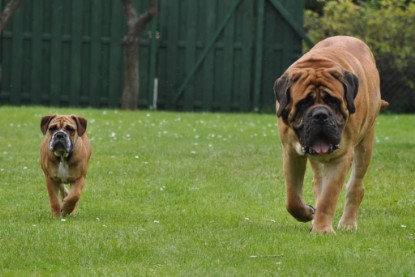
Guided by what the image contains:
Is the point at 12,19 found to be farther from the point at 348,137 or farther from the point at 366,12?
the point at 348,137

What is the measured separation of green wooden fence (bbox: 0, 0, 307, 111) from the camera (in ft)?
80.6

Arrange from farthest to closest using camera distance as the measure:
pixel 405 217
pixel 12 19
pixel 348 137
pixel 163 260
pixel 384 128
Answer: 1. pixel 12 19
2. pixel 384 128
3. pixel 405 217
4. pixel 348 137
5. pixel 163 260

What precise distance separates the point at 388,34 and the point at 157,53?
5.10 metres

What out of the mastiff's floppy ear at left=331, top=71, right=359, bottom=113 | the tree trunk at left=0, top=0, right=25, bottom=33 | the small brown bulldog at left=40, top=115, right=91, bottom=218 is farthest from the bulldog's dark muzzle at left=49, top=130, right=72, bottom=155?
the tree trunk at left=0, top=0, right=25, bottom=33

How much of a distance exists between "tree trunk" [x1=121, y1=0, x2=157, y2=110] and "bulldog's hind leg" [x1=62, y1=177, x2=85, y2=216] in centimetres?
1360

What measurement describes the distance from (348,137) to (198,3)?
1651 cm

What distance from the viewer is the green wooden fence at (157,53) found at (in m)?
24.6

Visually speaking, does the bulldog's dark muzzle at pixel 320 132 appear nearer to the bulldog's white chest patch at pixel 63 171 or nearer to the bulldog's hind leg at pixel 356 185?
the bulldog's hind leg at pixel 356 185

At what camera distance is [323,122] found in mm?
8117

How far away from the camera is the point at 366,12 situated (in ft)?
82.1

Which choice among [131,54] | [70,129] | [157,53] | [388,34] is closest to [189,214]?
[70,129]

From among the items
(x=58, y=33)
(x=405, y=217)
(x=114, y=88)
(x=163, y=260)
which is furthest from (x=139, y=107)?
(x=163, y=260)

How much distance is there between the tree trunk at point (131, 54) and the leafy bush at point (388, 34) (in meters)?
4.15

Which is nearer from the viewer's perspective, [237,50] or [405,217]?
[405,217]
